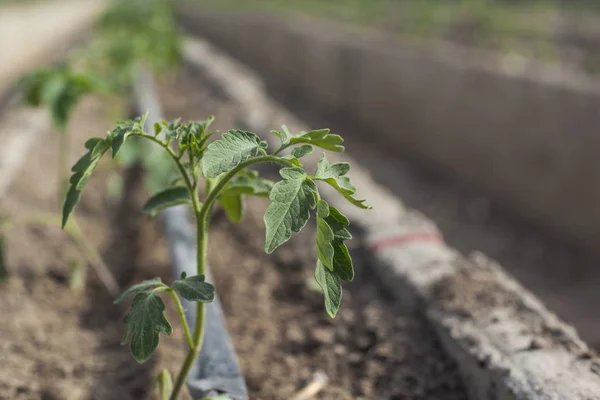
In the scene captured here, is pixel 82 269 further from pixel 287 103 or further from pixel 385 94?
pixel 287 103

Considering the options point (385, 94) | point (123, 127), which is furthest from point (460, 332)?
point (385, 94)

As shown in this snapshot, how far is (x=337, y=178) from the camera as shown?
52.9 inches

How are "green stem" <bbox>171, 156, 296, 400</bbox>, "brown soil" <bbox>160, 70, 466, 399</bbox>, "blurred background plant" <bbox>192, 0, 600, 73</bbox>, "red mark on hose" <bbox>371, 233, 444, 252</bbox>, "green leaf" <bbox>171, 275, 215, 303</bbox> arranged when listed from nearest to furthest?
"green leaf" <bbox>171, 275, 215, 303</bbox> < "green stem" <bbox>171, 156, 296, 400</bbox> < "brown soil" <bbox>160, 70, 466, 399</bbox> < "red mark on hose" <bbox>371, 233, 444, 252</bbox> < "blurred background plant" <bbox>192, 0, 600, 73</bbox>

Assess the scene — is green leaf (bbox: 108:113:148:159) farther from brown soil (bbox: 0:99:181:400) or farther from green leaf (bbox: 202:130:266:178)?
brown soil (bbox: 0:99:181:400)

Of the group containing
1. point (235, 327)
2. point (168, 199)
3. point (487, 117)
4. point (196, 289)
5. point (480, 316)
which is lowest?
point (235, 327)

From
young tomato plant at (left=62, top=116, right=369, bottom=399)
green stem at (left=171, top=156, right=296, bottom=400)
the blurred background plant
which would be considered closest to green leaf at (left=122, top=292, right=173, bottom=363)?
young tomato plant at (left=62, top=116, right=369, bottom=399)

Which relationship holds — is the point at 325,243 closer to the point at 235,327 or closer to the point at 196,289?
the point at 196,289

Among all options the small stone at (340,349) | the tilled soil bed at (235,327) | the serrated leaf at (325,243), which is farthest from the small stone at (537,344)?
the serrated leaf at (325,243)

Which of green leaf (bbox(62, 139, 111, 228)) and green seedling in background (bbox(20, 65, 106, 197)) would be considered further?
green seedling in background (bbox(20, 65, 106, 197))

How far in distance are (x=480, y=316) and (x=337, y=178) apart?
2.97ft

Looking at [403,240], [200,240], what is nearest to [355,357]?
[403,240]

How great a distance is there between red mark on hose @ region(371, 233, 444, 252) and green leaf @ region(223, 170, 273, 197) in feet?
3.49

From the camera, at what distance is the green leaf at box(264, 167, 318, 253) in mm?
1230

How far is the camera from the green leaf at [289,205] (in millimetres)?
1230
